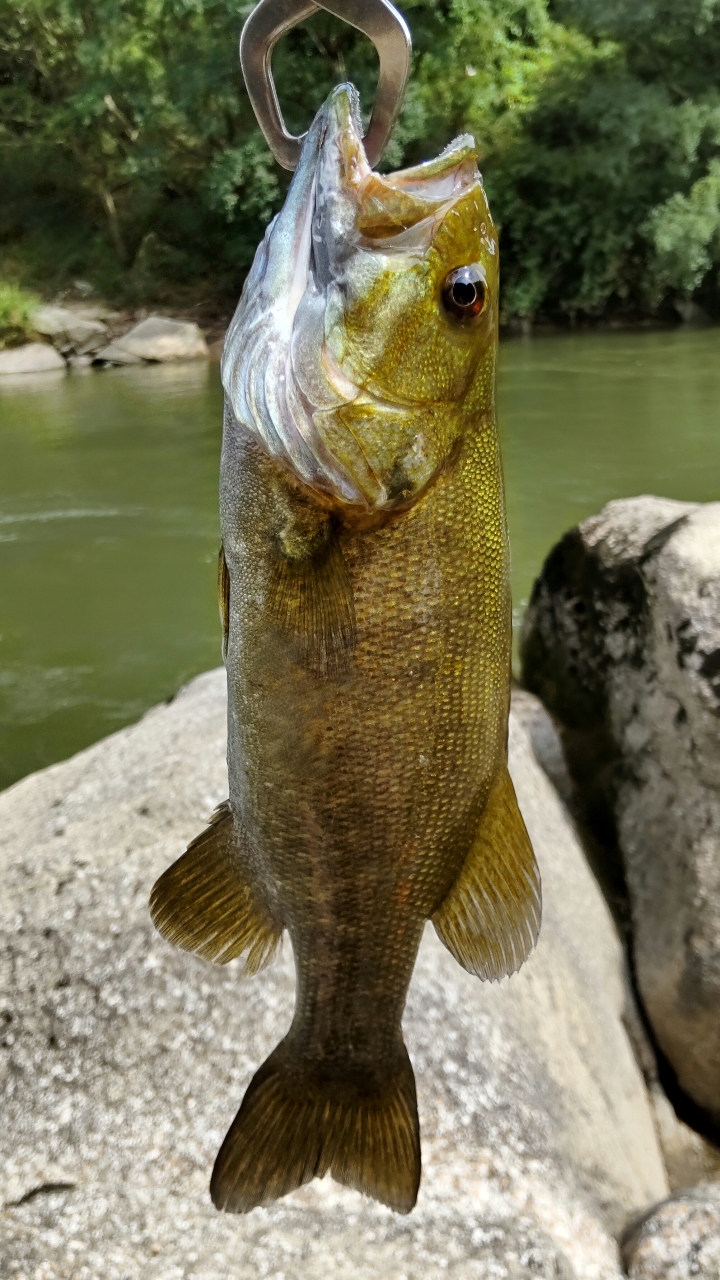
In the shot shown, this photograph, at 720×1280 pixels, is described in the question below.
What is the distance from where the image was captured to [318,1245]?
5.64ft

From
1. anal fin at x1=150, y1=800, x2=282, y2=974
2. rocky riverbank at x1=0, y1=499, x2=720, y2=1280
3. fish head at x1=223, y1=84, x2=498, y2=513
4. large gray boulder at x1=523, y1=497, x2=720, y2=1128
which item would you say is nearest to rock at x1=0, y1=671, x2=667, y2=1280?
rocky riverbank at x1=0, y1=499, x2=720, y2=1280

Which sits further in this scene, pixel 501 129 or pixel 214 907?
pixel 501 129

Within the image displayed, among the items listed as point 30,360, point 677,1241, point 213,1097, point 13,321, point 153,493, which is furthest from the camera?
point 13,321

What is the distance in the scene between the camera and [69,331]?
18.4 m

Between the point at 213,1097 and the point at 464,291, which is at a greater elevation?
the point at 464,291

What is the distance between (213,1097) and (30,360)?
17900 mm

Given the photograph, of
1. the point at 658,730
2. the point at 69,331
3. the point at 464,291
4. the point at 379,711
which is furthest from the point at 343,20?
the point at 69,331

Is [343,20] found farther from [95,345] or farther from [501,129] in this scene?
[501,129]

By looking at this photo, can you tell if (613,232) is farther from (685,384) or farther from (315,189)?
(315,189)

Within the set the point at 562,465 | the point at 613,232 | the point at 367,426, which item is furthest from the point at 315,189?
the point at 613,232

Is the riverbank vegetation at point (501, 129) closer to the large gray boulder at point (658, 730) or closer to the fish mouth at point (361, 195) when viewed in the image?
the large gray boulder at point (658, 730)

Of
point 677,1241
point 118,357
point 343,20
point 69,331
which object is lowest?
point 118,357

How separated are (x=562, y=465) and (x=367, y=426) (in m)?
8.82

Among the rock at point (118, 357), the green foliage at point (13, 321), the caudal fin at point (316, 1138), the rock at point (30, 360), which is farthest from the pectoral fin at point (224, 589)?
the green foliage at point (13, 321)
